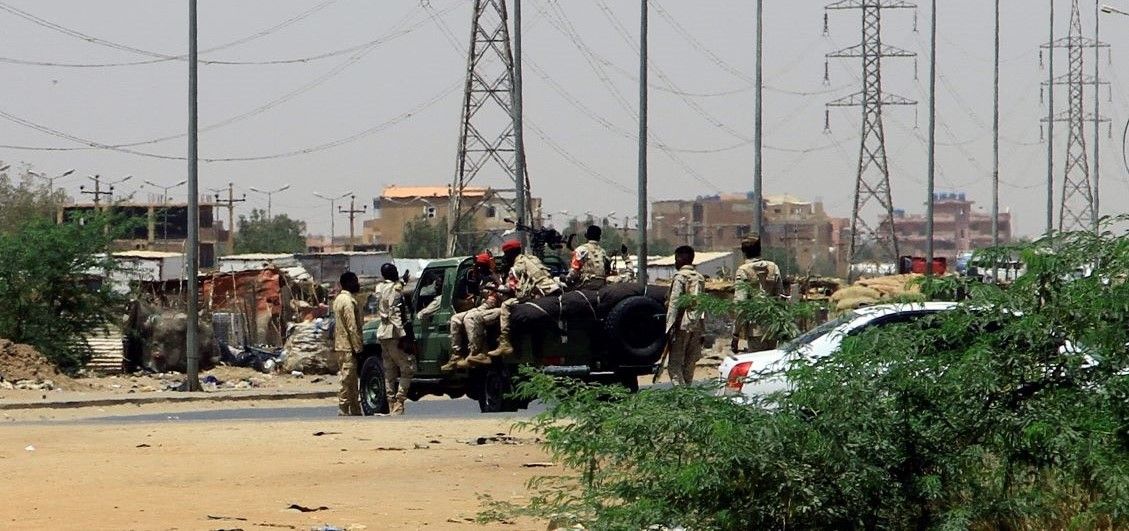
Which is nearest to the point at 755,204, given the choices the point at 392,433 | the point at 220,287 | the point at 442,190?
the point at 220,287

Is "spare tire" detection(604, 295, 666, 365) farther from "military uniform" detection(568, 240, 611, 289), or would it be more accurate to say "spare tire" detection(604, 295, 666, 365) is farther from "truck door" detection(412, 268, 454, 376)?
"truck door" detection(412, 268, 454, 376)

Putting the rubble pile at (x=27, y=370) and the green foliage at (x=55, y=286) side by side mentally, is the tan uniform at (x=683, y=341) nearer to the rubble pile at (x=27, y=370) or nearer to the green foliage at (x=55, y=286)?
the rubble pile at (x=27, y=370)

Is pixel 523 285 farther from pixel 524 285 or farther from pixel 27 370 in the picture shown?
pixel 27 370

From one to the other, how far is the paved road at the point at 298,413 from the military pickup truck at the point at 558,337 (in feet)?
1.54

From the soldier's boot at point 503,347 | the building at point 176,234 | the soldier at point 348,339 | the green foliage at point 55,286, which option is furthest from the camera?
the building at point 176,234

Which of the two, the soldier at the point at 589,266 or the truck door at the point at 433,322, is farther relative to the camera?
the truck door at the point at 433,322

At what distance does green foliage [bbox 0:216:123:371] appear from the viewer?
34.3m

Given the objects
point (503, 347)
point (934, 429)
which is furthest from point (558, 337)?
point (934, 429)

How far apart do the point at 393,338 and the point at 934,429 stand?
13059 mm

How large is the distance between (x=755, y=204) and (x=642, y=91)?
6460mm

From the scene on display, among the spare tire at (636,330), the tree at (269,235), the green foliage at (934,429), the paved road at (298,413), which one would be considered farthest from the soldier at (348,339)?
the tree at (269,235)

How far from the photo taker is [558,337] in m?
21.7

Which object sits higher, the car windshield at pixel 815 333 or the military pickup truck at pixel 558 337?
the car windshield at pixel 815 333

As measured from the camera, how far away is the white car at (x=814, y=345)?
1059 cm
